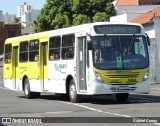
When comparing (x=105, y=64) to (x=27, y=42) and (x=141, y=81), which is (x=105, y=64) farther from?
(x=27, y=42)

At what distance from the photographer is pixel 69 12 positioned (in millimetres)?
72188

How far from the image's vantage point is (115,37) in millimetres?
19781

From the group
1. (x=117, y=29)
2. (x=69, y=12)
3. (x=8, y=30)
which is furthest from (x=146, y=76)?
(x=8, y=30)

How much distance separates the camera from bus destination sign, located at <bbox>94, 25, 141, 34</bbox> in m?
19.8

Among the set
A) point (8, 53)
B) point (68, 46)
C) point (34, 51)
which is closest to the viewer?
point (68, 46)

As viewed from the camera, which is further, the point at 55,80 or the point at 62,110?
the point at 55,80

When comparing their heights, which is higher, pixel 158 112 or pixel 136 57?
pixel 136 57

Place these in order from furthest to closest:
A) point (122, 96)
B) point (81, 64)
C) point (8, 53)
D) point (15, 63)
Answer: point (8, 53), point (15, 63), point (122, 96), point (81, 64)

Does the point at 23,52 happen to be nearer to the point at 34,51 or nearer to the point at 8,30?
the point at 34,51

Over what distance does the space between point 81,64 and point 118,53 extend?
157cm

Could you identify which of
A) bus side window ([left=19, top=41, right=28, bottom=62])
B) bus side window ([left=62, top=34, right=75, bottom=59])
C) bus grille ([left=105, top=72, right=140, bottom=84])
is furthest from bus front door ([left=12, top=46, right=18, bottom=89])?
bus grille ([left=105, top=72, right=140, bottom=84])

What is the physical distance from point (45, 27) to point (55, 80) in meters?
50.7

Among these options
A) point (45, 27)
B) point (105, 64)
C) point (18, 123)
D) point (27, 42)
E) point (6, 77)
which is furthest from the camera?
point (45, 27)

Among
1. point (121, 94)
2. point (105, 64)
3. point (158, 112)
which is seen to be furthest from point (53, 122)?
point (121, 94)
